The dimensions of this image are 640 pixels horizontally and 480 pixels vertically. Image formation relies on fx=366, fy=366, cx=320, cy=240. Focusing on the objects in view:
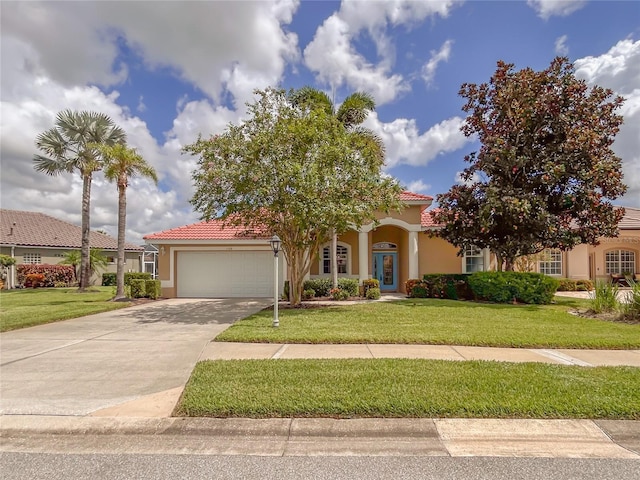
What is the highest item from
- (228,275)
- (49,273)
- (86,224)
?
(86,224)

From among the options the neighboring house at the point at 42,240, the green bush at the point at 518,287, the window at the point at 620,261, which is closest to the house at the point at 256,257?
the green bush at the point at 518,287

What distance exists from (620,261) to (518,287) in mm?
13132

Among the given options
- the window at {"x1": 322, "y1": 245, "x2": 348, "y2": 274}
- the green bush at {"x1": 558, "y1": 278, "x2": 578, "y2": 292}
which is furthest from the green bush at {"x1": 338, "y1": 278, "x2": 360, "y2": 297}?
the green bush at {"x1": 558, "y1": 278, "x2": 578, "y2": 292}

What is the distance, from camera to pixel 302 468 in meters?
3.27

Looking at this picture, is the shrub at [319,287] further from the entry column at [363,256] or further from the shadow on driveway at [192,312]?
the shadow on driveway at [192,312]

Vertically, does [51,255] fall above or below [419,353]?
above

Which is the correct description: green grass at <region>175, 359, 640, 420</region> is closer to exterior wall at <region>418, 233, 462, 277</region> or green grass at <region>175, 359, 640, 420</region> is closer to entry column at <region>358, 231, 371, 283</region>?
entry column at <region>358, 231, 371, 283</region>

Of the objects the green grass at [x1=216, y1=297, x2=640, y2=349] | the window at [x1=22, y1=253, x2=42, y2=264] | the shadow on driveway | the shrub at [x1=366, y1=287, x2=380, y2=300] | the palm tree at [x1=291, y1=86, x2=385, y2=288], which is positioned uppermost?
the palm tree at [x1=291, y1=86, x2=385, y2=288]

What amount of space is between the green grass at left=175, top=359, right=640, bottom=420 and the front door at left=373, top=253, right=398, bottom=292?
13.6 metres

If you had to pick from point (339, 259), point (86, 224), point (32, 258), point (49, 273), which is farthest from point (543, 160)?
point (32, 258)

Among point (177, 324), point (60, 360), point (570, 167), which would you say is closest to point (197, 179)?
point (177, 324)

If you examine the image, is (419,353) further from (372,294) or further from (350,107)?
(350,107)

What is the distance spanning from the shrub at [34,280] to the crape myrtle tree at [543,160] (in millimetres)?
26899

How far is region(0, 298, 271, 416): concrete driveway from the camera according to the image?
15.3 feet
